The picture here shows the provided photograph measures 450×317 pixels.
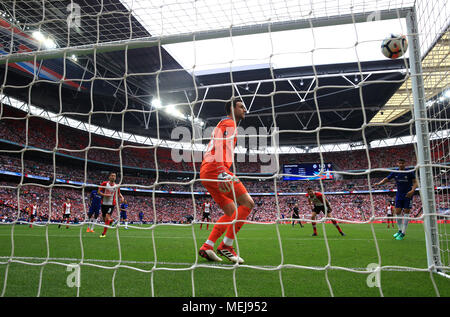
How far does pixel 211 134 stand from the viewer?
375 centimetres

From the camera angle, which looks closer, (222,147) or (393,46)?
(393,46)

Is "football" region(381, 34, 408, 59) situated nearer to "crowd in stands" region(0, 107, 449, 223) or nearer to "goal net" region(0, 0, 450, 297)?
"goal net" region(0, 0, 450, 297)

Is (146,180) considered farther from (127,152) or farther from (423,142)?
(423,142)

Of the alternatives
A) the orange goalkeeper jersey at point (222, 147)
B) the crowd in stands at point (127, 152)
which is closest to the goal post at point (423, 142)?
the orange goalkeeper jersey at point (222, 147)

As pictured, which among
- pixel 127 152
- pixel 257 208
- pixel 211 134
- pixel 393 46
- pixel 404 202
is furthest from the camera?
pixel 127 152

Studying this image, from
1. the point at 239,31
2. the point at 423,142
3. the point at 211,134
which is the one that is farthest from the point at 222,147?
the point at 423,142

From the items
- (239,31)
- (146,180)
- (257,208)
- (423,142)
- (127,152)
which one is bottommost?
(257,208)

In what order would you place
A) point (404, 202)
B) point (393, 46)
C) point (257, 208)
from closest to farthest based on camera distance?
point (393, 46)
point (404, 202)
point (257, 208)

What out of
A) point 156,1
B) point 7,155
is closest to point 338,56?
point 156,1

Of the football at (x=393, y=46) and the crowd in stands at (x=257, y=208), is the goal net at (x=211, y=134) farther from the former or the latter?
the crowd in stands at (x=257, y=208)

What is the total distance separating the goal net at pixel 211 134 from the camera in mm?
2797

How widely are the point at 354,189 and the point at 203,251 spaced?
33861mm

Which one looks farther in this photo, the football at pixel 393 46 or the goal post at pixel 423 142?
the football at pixel 393 46

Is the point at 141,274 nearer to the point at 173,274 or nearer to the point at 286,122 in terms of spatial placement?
the point at 173,274
